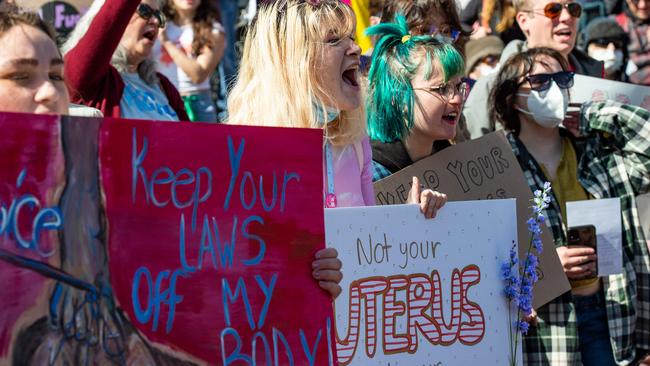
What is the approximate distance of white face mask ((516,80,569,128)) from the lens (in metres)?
4.86

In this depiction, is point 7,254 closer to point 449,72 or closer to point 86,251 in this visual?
point 86,251

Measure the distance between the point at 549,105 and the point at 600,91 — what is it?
0.63 m

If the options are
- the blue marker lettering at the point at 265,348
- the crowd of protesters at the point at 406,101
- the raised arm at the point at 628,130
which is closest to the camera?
the blue marker lettering at the point at 265,348

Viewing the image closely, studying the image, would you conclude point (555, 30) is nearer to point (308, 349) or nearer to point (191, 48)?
point (191, 48)

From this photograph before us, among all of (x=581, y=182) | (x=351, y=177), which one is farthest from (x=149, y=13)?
(x=581, y=182)

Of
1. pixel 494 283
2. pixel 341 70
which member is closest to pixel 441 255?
pixel 494 283

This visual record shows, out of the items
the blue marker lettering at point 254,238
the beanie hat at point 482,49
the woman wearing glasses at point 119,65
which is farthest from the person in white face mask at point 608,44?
the blue marker lettering at point 254,238

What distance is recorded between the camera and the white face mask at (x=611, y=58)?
7129mm

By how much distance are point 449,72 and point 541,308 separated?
1.12m

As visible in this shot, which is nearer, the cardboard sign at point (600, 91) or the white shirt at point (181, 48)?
the cardboard sign at point (600, 91)

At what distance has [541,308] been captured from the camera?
15.2 ft

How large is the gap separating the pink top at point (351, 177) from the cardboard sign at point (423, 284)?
19cm

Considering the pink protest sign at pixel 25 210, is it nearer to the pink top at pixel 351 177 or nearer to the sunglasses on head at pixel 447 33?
the pink top at pixel 351 177

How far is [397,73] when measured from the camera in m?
4.30
